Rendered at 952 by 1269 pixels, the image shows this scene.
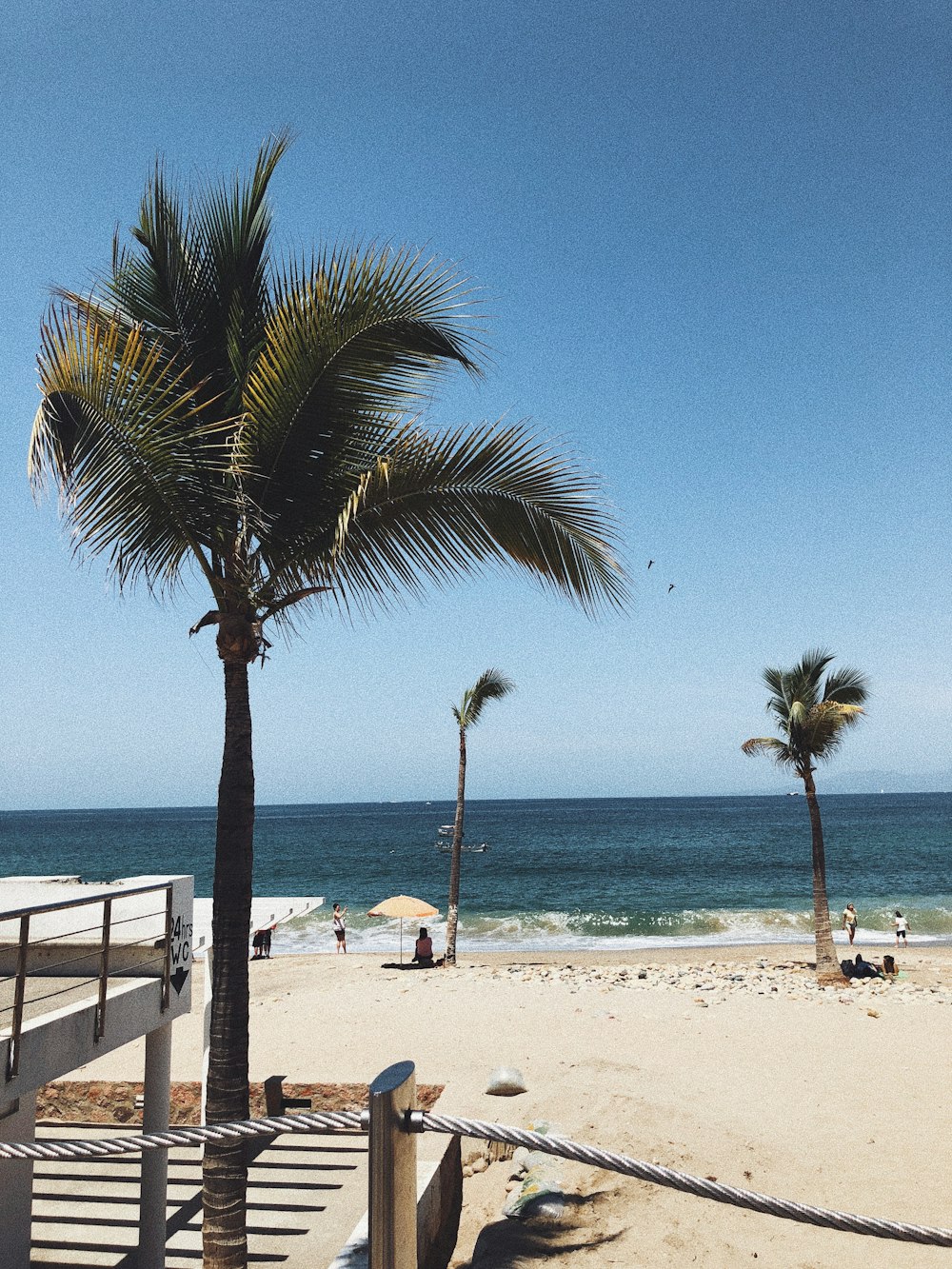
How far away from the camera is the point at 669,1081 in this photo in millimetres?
11734

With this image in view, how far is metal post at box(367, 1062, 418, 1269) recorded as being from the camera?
196 centimetres

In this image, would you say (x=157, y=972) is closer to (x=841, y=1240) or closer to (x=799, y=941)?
(x=841, y=1240)

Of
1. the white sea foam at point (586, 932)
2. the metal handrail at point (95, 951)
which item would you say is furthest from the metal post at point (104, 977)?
the white sea foam at point (586, 932)

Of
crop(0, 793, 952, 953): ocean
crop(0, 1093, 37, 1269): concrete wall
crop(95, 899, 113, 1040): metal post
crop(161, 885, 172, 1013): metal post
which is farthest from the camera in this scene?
crop(0, 793, 952, 953): ocean

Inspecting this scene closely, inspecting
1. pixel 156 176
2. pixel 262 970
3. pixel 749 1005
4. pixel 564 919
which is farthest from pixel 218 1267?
pixel 564 919

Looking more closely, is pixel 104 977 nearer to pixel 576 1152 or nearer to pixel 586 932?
pixel 576 1152

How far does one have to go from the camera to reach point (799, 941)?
118 feet

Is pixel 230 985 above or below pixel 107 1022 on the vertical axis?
above

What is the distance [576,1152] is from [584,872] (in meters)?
64.6

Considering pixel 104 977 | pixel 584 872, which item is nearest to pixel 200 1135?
pixel 104 977

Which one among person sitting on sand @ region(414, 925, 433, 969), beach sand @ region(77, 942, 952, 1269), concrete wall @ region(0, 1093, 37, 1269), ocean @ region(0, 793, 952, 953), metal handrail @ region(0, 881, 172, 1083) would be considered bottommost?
ocean @ region(0, 793, 952, 953)

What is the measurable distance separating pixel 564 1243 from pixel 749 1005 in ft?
35.1

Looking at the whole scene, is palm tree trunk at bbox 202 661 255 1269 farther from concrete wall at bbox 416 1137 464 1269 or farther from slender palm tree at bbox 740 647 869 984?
slender palm tree at bbox 740 647 869 984

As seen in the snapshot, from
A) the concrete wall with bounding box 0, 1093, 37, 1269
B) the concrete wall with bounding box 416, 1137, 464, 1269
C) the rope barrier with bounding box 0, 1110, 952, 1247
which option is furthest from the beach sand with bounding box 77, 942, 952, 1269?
the rope barrier with bounding box 0, 1110, 952, 1247
